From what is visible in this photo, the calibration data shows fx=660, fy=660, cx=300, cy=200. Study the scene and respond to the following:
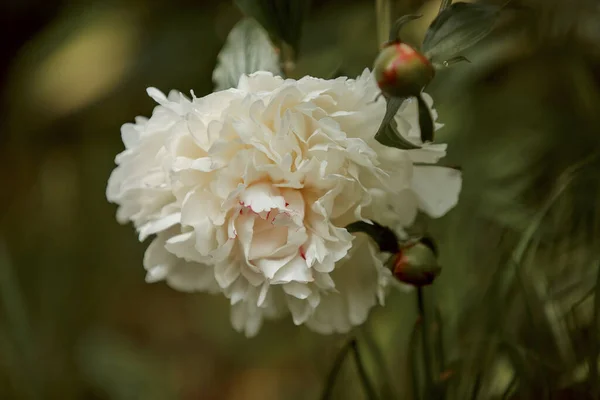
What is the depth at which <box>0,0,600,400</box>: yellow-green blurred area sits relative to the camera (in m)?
0.48

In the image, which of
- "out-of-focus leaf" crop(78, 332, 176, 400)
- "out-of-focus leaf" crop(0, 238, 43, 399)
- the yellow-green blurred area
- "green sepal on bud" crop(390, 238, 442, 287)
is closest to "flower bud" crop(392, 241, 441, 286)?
"green sepal on bud" crop(390, 238, 442, 287)

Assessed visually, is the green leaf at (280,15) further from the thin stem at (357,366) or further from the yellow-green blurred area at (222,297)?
the thin stem at (357,366)

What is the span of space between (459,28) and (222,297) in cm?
69

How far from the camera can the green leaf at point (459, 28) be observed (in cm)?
31

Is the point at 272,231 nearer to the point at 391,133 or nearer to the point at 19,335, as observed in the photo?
the point at 391,133

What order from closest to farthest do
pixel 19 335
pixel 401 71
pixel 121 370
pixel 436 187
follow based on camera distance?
pixel 401 71, pixel 436 187, pixel 19 335, pixel 121 370

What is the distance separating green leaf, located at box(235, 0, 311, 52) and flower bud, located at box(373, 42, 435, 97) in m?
0.16

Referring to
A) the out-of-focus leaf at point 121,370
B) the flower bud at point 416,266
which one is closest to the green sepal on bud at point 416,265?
the flower bud at point 416,266

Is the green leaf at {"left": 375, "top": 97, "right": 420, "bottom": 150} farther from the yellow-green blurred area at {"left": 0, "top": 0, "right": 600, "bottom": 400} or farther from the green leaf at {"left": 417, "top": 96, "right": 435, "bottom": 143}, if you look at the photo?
the yellow-green blurred area at {"left": 0, "top": 0, "right": 600, "bottom": 400}

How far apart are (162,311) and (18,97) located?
16.4 inches

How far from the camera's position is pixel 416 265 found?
12.7 inches

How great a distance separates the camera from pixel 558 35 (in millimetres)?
648

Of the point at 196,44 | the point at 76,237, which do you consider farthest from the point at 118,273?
the point at 196,44

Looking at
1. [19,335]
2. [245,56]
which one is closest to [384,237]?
[245,56]
